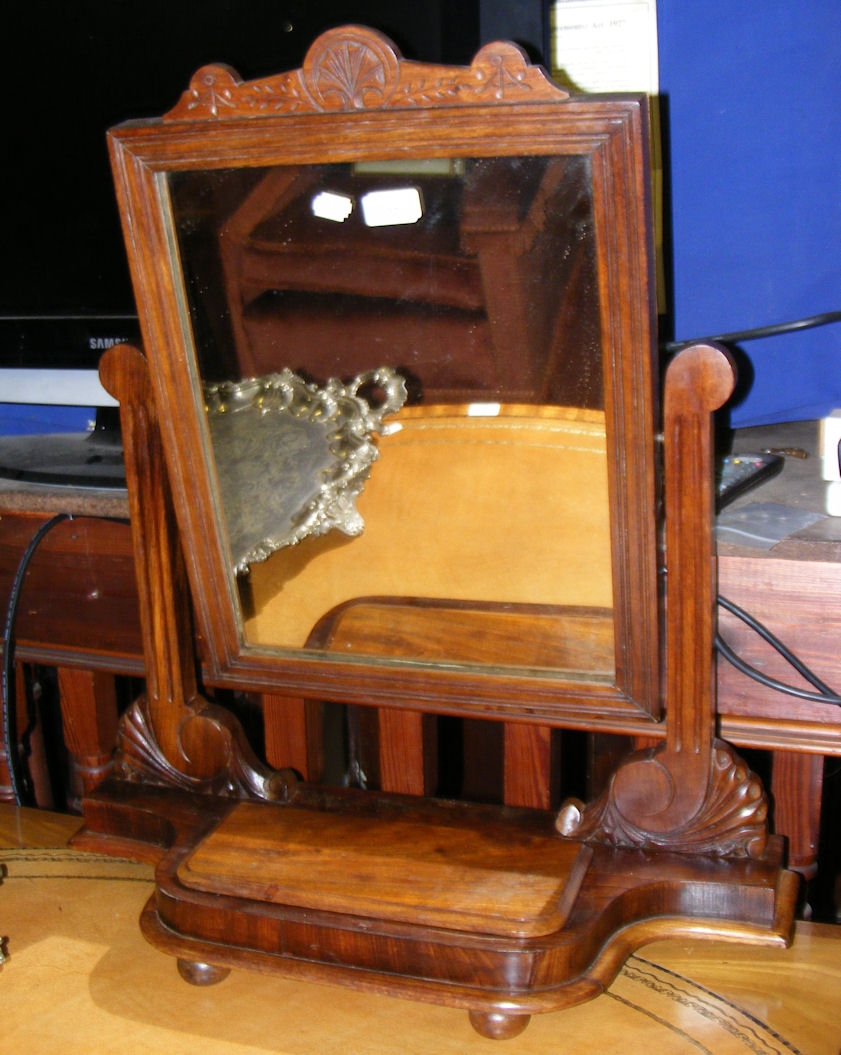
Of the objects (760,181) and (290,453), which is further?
(760,181)

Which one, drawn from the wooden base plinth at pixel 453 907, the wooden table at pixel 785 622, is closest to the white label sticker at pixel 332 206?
the wooden table at pixel 785 622

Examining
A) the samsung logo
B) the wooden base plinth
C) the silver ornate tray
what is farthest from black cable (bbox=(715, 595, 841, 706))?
the samsung logo

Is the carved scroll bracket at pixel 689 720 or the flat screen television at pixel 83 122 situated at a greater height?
the flat screen television at pixel 83 122

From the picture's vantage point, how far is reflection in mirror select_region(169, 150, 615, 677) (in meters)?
0.65

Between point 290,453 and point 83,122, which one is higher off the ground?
point 83,122

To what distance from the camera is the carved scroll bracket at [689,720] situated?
65 centimetres

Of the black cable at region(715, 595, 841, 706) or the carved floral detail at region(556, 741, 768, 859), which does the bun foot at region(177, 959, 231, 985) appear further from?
the black cable at region(715, 595, 841, 706)

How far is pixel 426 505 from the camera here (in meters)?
0.75

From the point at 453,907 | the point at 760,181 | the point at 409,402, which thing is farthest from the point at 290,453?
the point at 760,181

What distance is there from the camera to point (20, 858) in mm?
987

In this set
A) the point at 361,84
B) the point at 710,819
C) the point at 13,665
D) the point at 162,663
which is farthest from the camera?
the point at 13,665

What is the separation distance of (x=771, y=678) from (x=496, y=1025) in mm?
309

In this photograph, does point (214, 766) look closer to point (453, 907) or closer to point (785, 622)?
point (453, 907)

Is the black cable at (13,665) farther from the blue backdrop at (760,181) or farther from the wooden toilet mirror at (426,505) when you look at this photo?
the blue backdrop at (760,181)
